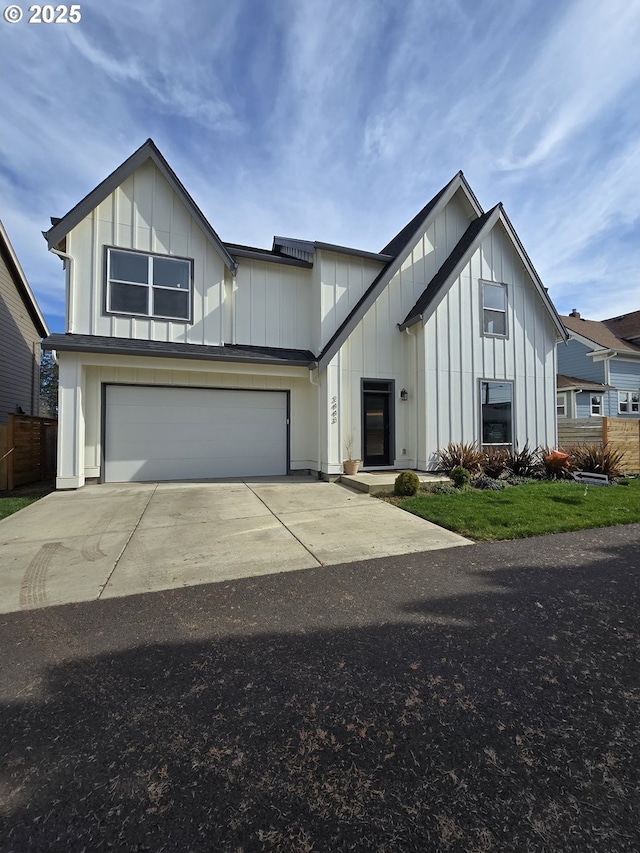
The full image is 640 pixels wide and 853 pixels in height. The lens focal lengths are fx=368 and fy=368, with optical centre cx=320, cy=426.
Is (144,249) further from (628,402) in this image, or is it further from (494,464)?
(628,402)

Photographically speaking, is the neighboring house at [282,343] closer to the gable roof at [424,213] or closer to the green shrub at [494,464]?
the gable roof at [424,213]

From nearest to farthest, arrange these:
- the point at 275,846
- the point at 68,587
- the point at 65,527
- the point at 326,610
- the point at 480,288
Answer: the point at 275,846
the point at 326,610
the point at 68,587
the point at 65,527
the point at 480,288

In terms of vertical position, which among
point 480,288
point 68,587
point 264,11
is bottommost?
point 68,587

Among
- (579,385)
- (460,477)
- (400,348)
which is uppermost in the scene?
(579,385)

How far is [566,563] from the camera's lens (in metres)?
4.07

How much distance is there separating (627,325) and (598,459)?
1894 centimetres

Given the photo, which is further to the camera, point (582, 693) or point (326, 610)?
point (326, 610)

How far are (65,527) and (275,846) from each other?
5496 millimetres

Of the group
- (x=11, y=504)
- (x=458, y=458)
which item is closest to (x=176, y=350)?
(x=11, y=504)

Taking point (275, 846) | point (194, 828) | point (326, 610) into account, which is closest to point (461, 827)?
point (275, 846)

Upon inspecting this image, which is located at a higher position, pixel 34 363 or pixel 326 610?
pixel 34 363

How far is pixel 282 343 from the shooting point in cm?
1062

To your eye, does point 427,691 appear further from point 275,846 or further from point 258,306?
point 258,306

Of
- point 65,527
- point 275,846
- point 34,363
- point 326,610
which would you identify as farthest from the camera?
point 34,363
